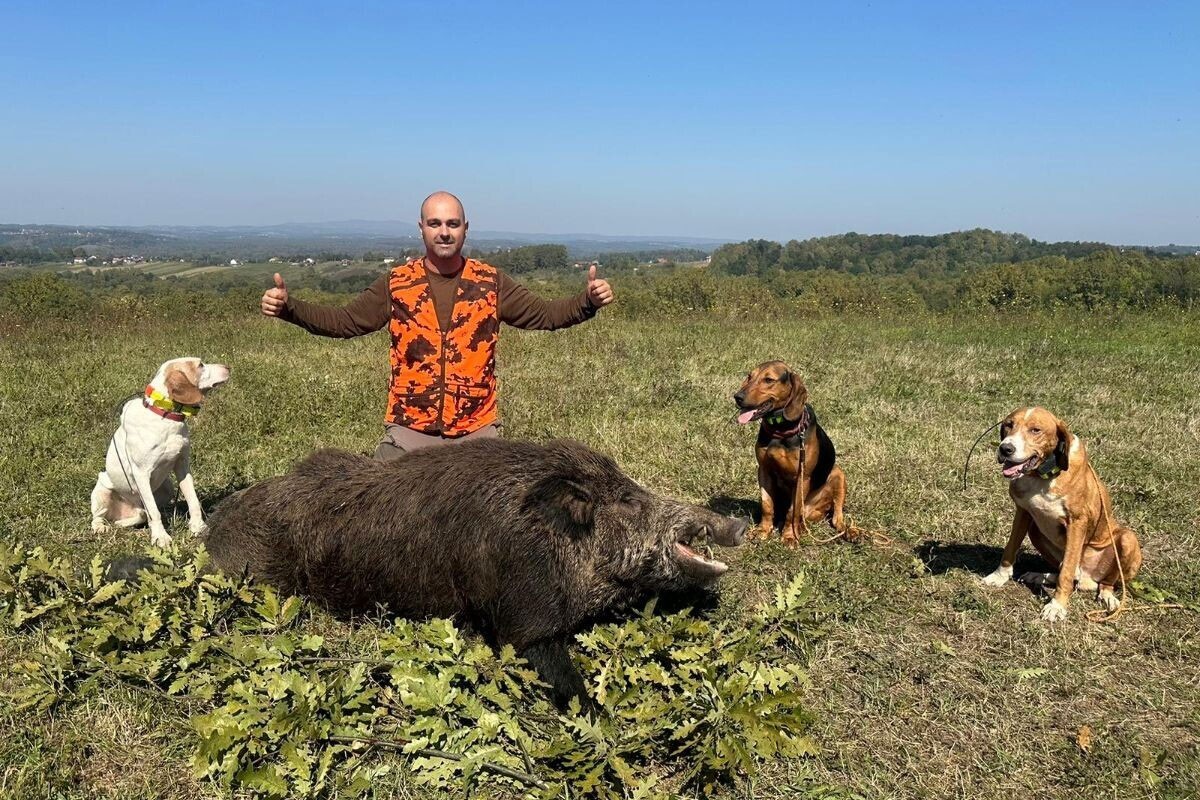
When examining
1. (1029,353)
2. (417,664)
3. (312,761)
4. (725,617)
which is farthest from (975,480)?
(1029,353)

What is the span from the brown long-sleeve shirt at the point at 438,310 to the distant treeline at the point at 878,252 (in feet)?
208

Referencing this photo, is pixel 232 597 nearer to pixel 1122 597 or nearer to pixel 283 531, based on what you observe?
pixel 283 531

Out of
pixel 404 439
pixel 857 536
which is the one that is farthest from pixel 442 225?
pixel 857 536

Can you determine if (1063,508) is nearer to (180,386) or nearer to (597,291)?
(597,291)

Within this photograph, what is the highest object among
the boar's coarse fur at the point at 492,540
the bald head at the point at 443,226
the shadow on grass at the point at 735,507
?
the bald head at the point at 443,226

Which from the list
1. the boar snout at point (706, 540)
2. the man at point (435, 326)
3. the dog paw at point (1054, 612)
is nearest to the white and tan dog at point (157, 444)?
the man at point (435, 326)

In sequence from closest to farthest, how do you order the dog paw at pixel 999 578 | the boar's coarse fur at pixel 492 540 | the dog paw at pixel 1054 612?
1. the boar's coarse fur at pixel 492 540
2. the dog paw at pixel 1054 612
3. the dog paw at pixel 999 578

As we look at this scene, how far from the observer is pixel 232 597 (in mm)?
3984

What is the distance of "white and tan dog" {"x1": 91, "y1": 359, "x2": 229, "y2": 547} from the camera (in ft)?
17.0

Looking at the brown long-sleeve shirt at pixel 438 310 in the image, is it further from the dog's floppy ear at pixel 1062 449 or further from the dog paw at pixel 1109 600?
the dog paw at pixel 1109 600

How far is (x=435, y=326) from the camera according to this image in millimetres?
5016

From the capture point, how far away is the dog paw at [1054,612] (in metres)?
4.33

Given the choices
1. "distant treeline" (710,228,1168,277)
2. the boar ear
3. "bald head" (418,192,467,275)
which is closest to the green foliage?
the boar ear

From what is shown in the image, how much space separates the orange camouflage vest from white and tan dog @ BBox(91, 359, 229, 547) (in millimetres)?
1427
